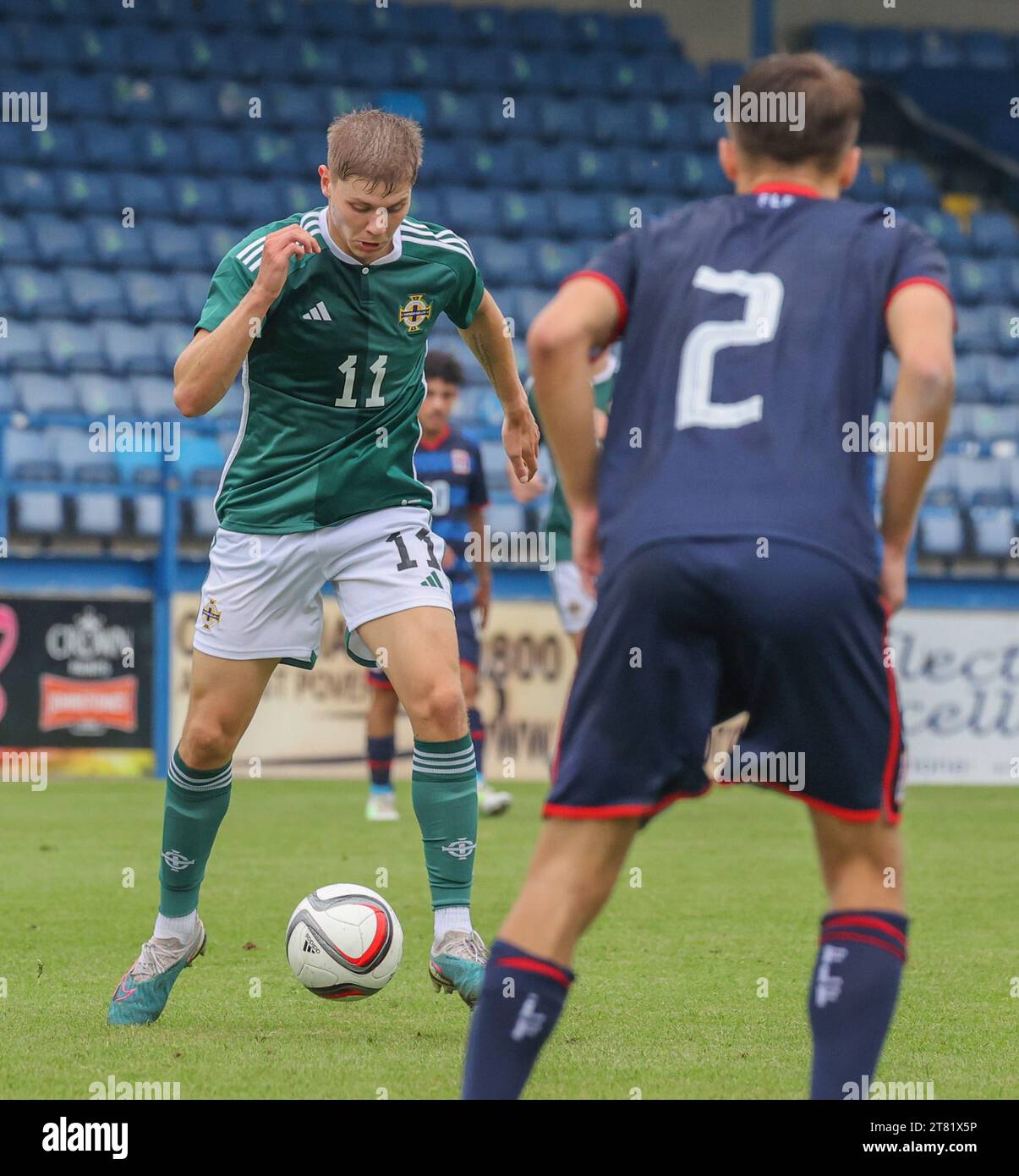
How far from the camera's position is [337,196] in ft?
13.7

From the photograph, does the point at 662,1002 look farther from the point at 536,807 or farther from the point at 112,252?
the point at 112,252

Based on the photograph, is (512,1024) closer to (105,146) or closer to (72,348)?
(72,348)

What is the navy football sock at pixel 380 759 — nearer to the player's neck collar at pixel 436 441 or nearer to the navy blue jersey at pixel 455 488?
the navy blue jersey at pixel 455 488

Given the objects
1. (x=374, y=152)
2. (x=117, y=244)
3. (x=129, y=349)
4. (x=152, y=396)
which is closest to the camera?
(x=374, y=152)

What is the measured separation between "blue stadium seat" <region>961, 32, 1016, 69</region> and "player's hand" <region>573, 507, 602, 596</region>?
19.3 m

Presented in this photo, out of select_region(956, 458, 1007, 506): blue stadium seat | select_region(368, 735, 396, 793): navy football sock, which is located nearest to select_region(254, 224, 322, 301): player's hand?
select_region(368, 735, 396, 793): navy football sock

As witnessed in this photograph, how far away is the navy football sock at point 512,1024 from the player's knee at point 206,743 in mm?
1740

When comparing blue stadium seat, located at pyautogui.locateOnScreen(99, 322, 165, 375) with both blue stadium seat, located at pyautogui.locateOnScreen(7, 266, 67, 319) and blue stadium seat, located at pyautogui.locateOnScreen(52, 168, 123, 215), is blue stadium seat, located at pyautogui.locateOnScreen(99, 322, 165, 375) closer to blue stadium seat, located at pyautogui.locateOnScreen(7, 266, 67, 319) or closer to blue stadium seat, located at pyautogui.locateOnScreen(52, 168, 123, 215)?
blue stadium seat, located at pyautogui.locateOnScreen(7, 266, 67, 319)

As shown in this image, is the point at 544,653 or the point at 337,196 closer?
the point at 337,196

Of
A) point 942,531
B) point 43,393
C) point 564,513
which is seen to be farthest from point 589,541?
point 942,531

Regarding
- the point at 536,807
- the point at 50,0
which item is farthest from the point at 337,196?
the point at 50,0

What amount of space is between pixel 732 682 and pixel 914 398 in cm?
50

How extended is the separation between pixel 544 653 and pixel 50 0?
9.86 metres

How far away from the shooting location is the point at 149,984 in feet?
14.0
